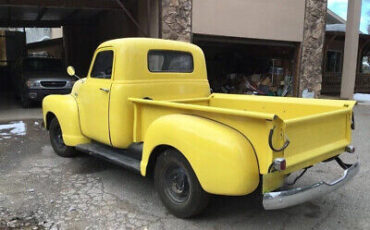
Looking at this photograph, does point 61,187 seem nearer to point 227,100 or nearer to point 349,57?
point 227,100

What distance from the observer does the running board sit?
14.4ft

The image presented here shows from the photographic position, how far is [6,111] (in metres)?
10.8

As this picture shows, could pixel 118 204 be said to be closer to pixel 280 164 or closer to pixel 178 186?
pixel 178 186

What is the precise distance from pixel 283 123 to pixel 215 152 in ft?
2.18

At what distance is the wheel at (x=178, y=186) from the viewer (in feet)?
11.7

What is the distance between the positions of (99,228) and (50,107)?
319cm

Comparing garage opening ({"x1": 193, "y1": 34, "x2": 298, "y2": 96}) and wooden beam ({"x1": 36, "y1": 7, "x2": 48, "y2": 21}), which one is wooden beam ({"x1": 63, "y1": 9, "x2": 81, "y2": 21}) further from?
garage opening ({"x1": 193, "y1": 34, "x2": 298, "y2": 96})

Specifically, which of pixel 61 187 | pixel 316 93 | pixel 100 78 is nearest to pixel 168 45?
pixel 100 78

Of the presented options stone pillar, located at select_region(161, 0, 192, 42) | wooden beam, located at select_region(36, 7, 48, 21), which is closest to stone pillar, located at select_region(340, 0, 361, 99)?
stone pillar, located at select_region(161, 0, 192, 42)

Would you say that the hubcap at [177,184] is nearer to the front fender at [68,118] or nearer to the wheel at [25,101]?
the front fender at [68,118]

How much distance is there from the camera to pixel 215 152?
3225 millimetres

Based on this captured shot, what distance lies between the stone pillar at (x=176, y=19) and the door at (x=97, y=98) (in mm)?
5126

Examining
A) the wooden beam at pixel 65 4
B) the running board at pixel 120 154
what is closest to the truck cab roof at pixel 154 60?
the running board at pixel 120 154

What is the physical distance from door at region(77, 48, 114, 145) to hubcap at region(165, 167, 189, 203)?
126 cm
